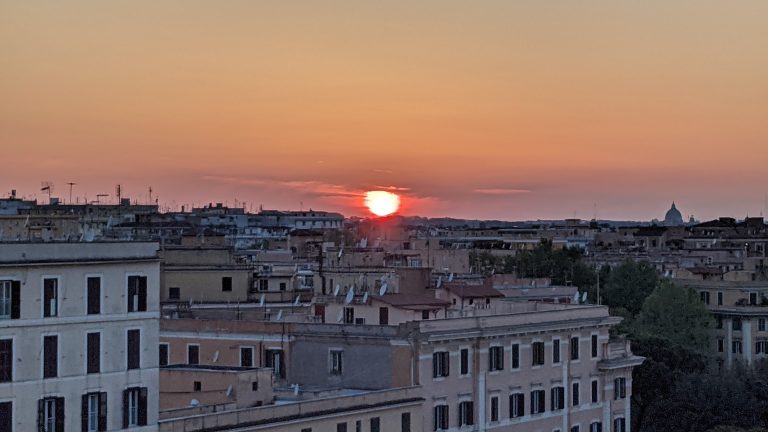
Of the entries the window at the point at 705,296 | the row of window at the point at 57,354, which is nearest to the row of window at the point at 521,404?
the row of window at the point at 57,354

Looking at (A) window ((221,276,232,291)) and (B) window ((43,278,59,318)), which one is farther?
(A) window ((221,276,232,291))

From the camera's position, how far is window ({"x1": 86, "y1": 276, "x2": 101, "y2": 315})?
45719 mm

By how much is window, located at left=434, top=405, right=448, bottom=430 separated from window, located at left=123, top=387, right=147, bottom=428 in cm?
1603

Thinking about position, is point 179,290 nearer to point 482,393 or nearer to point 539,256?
point 482,393

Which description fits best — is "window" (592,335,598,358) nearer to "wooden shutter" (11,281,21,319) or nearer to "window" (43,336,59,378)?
"window" (43,336,59,378)

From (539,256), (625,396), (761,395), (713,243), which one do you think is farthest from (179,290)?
(713,243)

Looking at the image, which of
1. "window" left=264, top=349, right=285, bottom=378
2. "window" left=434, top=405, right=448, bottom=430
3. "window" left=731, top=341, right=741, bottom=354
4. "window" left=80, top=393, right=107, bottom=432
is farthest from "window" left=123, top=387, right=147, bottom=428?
"window" left=731, top=341, right=741, bottom=354

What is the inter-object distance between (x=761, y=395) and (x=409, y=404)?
37177 mm

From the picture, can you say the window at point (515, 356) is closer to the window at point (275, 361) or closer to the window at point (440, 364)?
the window at point (440, 364)

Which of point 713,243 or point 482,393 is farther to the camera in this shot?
point 713,243

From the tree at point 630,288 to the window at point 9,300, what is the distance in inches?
3299

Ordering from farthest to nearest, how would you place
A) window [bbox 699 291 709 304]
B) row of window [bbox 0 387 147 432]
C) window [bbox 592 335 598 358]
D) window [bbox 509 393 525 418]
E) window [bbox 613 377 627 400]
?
window [bbox 699 291 709 304], window [bbox 613 377 627 400], window [bbox 592 335 598 358], window [bbox 509 393 525 418], row of window [bbox 0 387 147 432]

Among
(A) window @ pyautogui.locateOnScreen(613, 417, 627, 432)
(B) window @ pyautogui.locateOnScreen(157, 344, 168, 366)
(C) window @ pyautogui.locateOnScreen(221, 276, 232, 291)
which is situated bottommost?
(A) window @ pyautogui.locateOnScreen(613, 417, 627, 432)

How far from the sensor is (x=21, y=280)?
145ft
